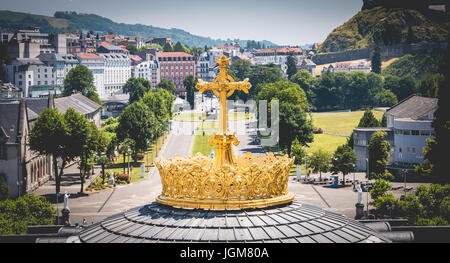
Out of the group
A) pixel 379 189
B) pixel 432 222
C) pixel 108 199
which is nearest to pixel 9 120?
pixel 108 199

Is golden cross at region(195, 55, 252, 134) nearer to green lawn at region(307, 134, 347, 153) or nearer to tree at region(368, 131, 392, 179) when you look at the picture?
tree at region(368, 131, 392, 179)

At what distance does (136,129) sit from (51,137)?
45.7 m

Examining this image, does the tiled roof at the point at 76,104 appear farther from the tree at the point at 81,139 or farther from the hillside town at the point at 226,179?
the tree at the point at 81,139

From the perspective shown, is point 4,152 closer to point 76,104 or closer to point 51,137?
point 51,137

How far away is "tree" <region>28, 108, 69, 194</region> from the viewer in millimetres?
115625

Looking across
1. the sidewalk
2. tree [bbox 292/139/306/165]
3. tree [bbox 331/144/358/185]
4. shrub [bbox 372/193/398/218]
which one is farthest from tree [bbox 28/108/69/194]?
shrub [bbox 372/193/398/218]

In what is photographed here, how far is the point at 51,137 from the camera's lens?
11612cm

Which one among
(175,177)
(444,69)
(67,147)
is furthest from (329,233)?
(444,69)

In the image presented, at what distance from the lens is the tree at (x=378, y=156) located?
128 metres

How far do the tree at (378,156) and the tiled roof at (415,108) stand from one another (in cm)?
1205

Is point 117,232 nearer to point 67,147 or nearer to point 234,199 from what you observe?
point 234,199

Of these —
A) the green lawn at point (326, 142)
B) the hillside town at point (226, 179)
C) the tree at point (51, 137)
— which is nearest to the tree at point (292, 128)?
the hillside town at point (226, 179)

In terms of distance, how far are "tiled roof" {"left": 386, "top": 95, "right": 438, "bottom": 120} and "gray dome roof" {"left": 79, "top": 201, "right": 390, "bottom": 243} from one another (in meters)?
119

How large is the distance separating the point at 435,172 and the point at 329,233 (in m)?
89.8
